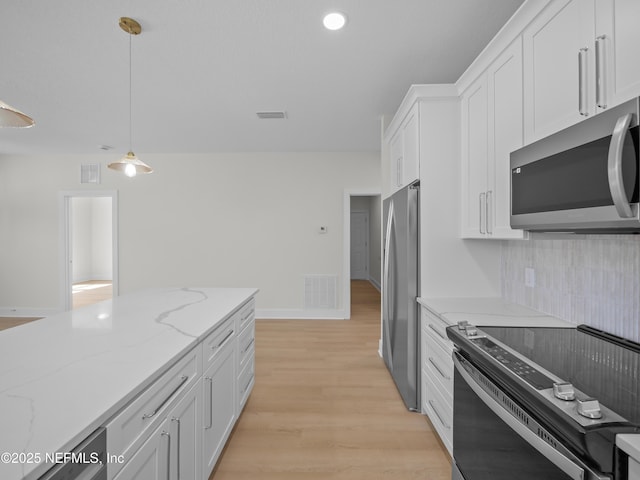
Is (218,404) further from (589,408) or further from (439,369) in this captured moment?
(589,408)

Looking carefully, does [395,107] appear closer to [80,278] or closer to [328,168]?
[328,168]

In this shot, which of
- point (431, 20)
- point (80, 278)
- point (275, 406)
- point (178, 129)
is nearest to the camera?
point (431, 20)

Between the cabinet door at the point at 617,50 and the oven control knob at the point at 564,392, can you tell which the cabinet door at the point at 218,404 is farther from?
the cabinet door at the point at 617,50

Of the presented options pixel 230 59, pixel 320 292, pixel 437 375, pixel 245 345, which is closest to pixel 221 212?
pixel 320 292

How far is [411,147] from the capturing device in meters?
2.50

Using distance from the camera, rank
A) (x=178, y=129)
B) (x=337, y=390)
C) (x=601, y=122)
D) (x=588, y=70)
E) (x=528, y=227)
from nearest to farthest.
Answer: (x=601, y=122) → (x=588, y=70) → (x=528, y=227) → (x=337, y=390) → (x=178, y=129)

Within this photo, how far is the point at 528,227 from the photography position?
144 cm

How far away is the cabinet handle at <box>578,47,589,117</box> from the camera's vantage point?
3.75 feet

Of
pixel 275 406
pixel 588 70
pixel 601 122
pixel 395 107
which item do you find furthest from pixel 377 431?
pixel 395 107

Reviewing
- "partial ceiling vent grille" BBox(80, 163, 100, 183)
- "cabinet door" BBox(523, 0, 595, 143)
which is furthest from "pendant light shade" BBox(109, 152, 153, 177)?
"partial ceiling vent grille" BBox(80, 163, 100, 183)

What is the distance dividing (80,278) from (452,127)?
10475mm

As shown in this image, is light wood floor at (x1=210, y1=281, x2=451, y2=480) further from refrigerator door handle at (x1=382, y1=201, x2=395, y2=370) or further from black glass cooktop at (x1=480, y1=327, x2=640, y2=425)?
black glass cooktop at (x1=480, y1=327, x2=640, y2=425)

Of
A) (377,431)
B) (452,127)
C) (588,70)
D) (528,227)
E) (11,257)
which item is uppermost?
(452,127)

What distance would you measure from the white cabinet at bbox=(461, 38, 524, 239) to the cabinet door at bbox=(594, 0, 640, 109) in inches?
19.6
